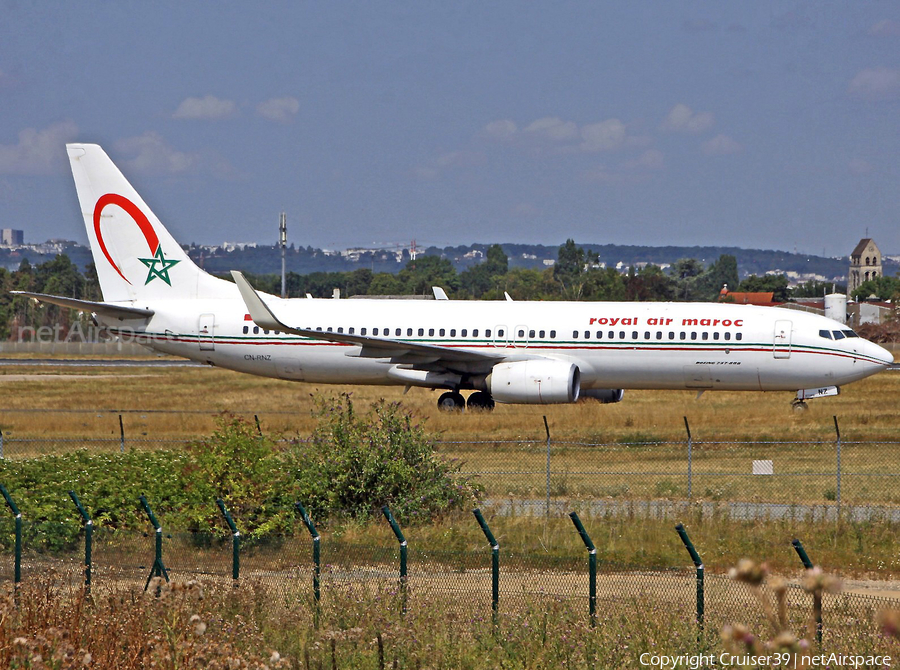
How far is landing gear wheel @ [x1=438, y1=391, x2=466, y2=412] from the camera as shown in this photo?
116ft

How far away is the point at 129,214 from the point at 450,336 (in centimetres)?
1136

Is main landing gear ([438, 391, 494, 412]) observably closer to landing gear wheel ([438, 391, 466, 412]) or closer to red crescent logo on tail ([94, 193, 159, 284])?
landing gear wheel ([438, 391, 466, 412])

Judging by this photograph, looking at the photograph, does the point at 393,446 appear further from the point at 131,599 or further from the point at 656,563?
the point at 131,599

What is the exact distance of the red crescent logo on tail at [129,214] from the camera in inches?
1487

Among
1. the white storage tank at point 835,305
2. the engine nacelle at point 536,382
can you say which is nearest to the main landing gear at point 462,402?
the engine nacelle at point 536,382

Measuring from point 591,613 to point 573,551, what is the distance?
16.6 feet

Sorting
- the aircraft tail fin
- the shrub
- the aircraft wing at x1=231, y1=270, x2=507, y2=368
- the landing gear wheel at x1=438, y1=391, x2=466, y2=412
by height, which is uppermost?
the aircraft tail fin

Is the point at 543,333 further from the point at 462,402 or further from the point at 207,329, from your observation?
the point at 207,329

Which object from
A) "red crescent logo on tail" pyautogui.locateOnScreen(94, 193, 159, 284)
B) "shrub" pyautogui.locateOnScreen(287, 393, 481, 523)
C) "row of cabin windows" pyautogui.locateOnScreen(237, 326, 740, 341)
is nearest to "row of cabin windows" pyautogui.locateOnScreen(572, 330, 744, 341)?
"row of cabin windows" pyautogui.locateOnScreen(237, 326, 740, 341)

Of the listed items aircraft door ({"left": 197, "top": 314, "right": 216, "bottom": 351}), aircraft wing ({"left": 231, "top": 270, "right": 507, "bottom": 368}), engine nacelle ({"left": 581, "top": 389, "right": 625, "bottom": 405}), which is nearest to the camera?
aircraft wing ({"left": 231, "top": 270, "right": 507, "bottom": 368})

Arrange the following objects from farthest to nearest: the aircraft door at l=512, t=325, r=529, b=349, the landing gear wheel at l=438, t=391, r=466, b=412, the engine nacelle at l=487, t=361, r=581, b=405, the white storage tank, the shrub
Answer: the white storage tank
the landing gear wheel at l=438, t=391, r=466, b=412
the aircraft door at l=512, t=325, r=529, b=349
the engine nacelle at l=487, t=361, r=581, b=405
the shrub

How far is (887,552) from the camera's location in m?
18.1

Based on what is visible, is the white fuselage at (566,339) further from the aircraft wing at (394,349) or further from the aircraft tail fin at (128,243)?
the aircraft tail fin at (128,243)

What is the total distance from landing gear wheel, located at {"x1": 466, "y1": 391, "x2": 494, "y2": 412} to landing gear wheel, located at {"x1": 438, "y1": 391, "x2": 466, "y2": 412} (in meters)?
0.32
